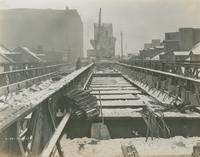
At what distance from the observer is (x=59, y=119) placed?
7.33 metres

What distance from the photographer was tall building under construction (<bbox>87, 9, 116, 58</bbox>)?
8412 centimetres

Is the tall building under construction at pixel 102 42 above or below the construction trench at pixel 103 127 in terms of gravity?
above

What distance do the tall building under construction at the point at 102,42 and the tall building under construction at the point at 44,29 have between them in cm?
1327

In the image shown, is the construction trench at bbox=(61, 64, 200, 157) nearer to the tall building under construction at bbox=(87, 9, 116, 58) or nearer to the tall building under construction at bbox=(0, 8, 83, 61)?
the tall building under construction at bbox=(87, 9, 116, 58)

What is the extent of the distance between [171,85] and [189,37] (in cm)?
5497

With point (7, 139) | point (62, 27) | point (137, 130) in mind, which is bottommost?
point (137, 130)

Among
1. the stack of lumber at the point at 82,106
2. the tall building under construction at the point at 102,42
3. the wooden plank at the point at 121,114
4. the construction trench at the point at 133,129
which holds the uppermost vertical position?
the tall building under construction at the point at 102,42

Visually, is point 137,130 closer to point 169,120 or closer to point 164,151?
point 169,120

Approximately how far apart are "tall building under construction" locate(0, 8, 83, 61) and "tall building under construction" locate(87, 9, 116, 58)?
13273 millimetres

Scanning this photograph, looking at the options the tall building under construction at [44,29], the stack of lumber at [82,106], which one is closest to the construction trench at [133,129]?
the stack of lumber at [82,106]

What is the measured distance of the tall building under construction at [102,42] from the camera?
84125mm

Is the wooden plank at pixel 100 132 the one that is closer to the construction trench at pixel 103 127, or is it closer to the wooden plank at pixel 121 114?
the construction trench at pixel 103 127

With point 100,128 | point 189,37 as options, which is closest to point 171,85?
point 100,128

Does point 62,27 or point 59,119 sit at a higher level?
point 62,27
